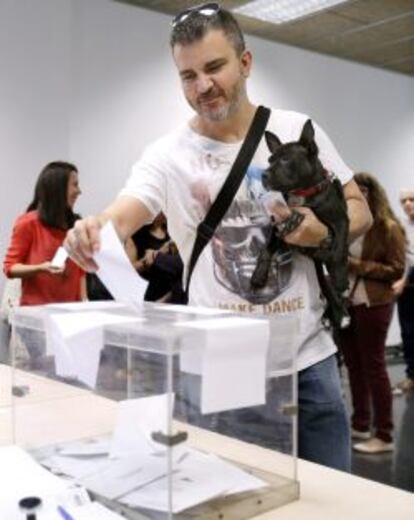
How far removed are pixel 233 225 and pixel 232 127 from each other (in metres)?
0.20

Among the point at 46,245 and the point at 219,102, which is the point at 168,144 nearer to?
the point at 219,102

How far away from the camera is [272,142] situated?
1308mm

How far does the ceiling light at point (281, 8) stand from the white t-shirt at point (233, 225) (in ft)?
12.1

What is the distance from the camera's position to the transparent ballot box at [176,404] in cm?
85

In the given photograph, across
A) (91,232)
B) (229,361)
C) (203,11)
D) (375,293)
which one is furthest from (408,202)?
(229,361)

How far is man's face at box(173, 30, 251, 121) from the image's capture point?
1.27m

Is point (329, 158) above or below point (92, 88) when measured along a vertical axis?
below

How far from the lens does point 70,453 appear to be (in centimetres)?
108

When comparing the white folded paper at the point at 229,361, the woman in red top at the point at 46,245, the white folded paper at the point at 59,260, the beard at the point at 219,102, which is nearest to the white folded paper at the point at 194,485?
the white folded paper at the point at 229,361

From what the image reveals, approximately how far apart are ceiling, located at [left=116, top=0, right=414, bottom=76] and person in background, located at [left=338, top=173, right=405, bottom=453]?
2067 millimetres

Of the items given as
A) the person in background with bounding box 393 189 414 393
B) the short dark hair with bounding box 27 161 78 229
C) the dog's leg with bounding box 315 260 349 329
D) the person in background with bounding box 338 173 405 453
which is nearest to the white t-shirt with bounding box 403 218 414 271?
the person in background with bounding box 393 189 414 393

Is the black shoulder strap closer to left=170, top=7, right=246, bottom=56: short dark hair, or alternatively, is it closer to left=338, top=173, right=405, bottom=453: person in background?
left=170, top=7, right=246, bottom=56: short dark hair

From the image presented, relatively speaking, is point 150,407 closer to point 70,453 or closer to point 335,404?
point 70,453

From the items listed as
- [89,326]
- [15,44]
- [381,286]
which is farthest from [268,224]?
[15,44]
